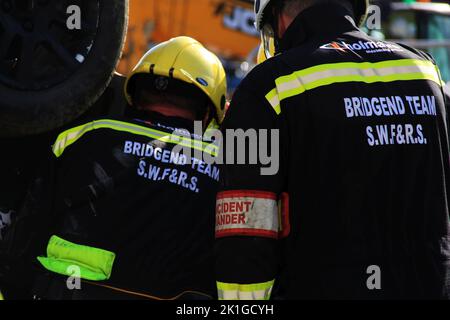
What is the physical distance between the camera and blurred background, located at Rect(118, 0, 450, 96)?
10.8 meters

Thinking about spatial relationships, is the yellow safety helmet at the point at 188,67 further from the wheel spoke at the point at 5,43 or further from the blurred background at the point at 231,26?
the blurred background at the point at 231,26

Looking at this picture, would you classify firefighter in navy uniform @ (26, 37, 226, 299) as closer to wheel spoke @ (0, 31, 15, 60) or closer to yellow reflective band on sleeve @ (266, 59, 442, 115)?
wheel spoke @ (0, 31, 15, 60)

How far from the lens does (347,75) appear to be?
263 cm

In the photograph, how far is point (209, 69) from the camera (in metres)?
4.03

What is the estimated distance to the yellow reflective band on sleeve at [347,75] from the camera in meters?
2.57

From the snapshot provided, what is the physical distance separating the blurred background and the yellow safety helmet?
5.81m

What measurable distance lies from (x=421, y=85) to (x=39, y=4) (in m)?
1.49

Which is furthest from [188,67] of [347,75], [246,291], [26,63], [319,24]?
[246,291]

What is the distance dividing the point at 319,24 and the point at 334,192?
0.58 meters

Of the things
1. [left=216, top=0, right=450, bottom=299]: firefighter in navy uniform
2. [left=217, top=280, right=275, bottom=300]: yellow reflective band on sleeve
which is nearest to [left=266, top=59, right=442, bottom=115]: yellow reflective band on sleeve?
[left=216, top=0, right=450, bottom=299]: firefighter in navy uniform

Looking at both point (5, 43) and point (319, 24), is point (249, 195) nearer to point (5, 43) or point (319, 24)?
point (319, 24)

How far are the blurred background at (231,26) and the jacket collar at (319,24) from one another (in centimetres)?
708
